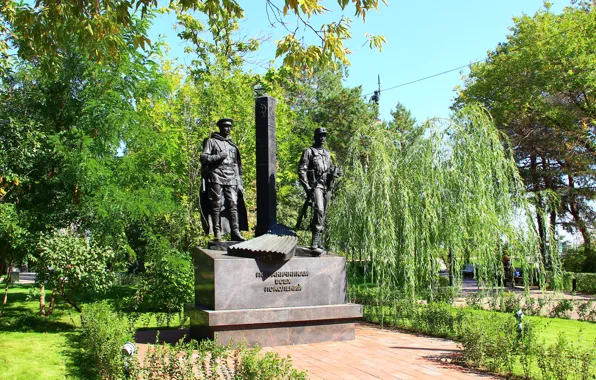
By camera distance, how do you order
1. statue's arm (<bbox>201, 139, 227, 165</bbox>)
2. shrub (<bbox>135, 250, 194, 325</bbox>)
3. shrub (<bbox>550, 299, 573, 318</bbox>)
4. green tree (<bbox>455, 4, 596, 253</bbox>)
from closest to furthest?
statue's arm (<bbox>201, 139, 227, 165</bbox>)
shrub (<bbox>135, 250, 194, 325</bbox>)
shrub (<bbox>550, 299, 573, 318</bbox>)
green tree (<bbox>455, 4, 596, 253</bbox>)

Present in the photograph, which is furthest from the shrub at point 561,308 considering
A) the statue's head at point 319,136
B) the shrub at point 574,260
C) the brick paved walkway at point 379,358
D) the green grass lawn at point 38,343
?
the shrub at point 574,260

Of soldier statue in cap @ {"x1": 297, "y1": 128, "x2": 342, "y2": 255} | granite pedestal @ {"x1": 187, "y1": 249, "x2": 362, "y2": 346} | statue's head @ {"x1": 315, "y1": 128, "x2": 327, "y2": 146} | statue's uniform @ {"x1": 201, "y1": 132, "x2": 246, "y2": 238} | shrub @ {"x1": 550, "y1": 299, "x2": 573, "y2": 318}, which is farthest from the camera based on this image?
shrub @ {"x1": 550, "y1": 299, "x2": 573, "y2": 318}

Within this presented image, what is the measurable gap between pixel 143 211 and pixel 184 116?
6.18 meters

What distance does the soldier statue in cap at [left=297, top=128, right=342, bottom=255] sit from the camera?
9430 millimetres

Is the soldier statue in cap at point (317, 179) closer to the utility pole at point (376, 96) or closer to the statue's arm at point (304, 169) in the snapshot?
the statue's arm at point (304, 169)

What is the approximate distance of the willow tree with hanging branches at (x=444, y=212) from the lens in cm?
1053

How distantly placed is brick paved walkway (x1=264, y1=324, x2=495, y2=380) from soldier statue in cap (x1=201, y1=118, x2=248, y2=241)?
2.39 metres

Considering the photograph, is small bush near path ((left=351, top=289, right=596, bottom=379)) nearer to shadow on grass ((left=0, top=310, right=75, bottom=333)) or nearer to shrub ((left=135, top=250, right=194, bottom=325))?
shrub ((left=135, top=250, right=194, bottom=325))

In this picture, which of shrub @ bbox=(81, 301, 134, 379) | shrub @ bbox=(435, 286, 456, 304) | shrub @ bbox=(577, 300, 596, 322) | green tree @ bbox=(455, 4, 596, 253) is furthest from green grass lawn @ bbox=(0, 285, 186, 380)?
green tree @ bbox=(455, 4, 596, 253)

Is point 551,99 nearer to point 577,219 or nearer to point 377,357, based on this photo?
point 577,219

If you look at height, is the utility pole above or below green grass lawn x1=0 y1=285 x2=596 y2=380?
above

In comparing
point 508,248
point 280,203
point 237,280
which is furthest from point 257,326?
point 280,203

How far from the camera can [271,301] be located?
8773 millimetres

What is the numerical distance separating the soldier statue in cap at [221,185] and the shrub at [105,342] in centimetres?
230
